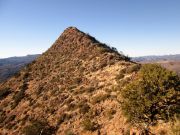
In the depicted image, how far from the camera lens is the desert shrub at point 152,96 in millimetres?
16891

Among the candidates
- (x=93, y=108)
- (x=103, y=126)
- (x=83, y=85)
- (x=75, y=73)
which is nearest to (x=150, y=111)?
(x=103, y=126)

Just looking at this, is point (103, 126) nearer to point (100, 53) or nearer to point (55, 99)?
point (55, 99)

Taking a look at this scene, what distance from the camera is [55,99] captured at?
1348 inches

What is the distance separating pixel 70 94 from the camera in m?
33.5

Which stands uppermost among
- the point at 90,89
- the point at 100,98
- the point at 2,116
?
the point at 90,89

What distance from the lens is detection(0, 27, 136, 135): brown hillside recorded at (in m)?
24.4

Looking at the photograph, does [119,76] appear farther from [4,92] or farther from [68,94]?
[4,92]

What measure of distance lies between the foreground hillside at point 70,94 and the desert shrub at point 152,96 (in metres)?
2.08

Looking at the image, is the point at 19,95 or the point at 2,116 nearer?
the point at 2,116

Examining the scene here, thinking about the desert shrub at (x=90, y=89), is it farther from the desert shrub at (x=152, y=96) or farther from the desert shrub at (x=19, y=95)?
the desert shrub at (x=19, y=95)

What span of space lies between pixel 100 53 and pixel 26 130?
2157 cm

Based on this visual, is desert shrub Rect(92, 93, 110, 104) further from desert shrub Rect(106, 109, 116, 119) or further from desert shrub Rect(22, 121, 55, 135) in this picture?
desert shrub Rect(22, 121, 55, 135)

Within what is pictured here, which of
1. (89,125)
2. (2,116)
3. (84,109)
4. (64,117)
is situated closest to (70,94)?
(64,117)

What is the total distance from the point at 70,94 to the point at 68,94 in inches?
19.3
